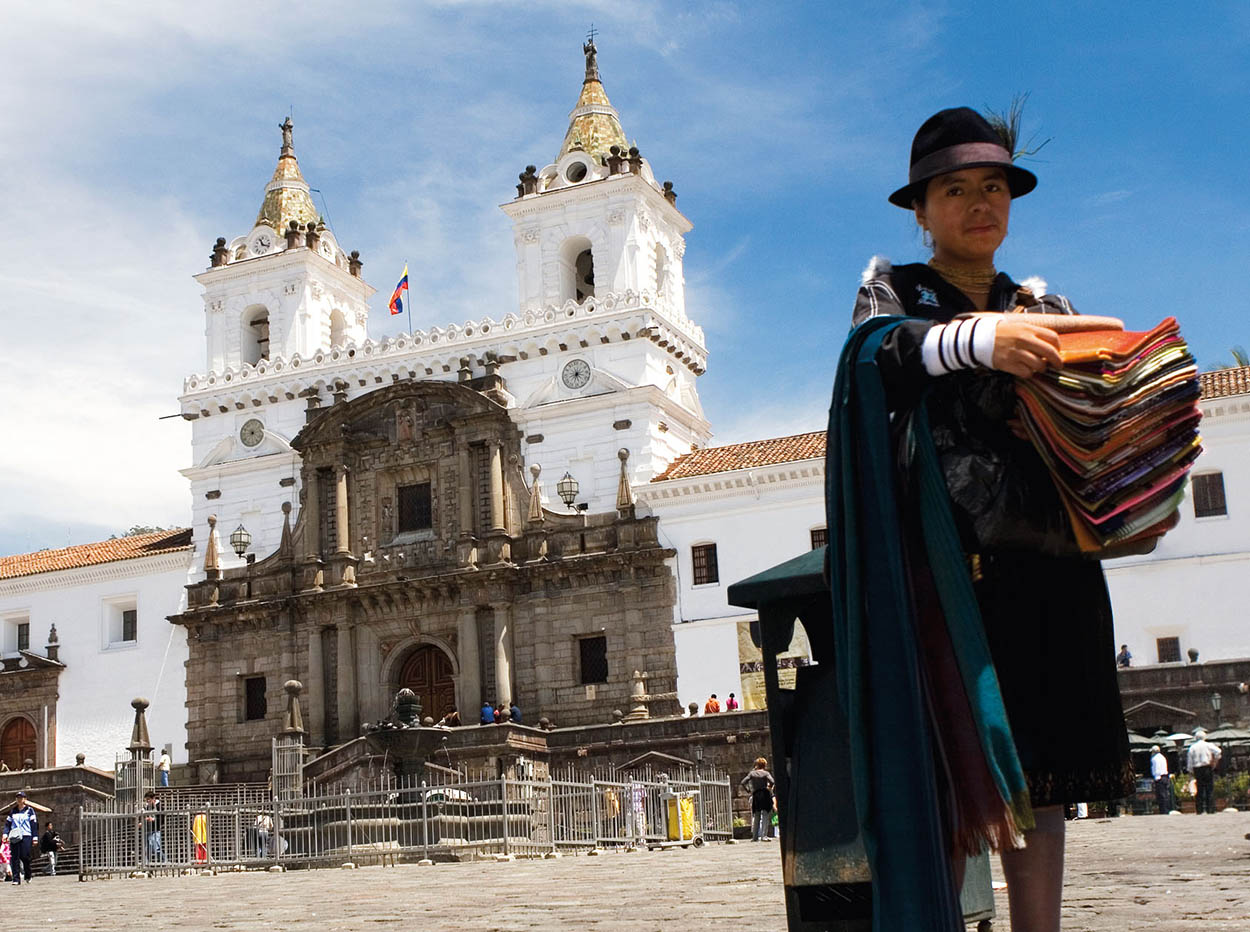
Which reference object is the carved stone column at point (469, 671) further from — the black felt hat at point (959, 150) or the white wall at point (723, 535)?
the black felt hat at point (959, 150)

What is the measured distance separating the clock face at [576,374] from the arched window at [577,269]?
1868 millimetres

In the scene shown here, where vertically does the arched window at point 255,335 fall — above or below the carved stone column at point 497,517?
above

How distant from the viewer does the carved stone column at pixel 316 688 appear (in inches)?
1399

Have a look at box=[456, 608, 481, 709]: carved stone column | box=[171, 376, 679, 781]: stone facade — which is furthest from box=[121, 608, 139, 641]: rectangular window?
box=[456, 608, 481, 709]: carved stone column

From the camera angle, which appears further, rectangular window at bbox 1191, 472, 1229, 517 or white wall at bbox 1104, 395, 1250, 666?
rectangular window at bbox 1191, 472, 1229, 517

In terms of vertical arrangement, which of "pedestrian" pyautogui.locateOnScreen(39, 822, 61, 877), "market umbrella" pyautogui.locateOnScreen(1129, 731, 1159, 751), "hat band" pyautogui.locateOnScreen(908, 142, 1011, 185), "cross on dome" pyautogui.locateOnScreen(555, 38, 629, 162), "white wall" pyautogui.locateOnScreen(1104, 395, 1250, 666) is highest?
"cross on dome" pyautogui.locateOnScreen(555, 38, 629, 162)

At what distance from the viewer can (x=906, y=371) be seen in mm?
3574

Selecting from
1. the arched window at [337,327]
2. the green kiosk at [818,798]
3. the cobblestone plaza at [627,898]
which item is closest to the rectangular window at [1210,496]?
the cobblestone plaza at [627,898]

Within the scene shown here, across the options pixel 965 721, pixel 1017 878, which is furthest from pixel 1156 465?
pixel 1017 878

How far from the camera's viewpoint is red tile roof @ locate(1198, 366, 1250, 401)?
30.4 metres

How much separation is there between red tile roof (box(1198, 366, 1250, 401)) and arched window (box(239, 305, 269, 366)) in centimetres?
2381

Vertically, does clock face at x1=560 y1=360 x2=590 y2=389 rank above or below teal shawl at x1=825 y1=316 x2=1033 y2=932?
above

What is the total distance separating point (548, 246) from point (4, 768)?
61.8ft

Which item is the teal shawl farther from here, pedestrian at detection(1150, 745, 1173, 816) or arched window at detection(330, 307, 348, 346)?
arched window at detection(330, 307, 348, 346)
